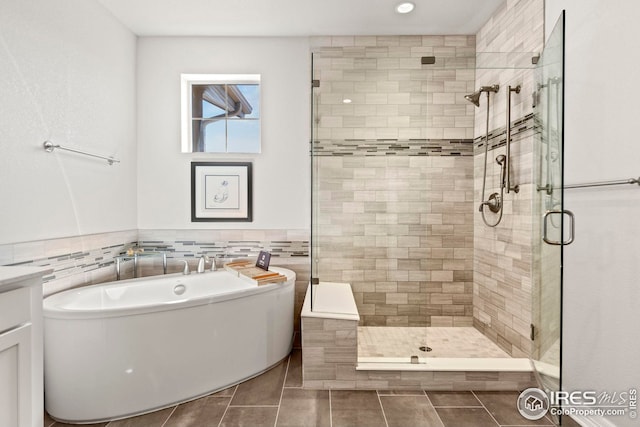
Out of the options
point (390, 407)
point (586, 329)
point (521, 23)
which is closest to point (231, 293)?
point (390, 407)

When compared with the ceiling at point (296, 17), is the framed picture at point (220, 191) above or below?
below

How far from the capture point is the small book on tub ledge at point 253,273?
2381 mm

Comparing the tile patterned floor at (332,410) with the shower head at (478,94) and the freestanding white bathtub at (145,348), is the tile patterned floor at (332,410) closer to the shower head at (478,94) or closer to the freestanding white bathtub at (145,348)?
the freestanding white bathtub at (145,348)

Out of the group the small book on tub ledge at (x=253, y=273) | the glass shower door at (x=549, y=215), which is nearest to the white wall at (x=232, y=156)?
the small book on tub ledge at (x=253, y=273)

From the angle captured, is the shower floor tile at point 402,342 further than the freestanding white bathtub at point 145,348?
Yes

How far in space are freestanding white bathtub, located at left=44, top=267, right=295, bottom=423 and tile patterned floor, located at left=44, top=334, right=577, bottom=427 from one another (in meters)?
0.09

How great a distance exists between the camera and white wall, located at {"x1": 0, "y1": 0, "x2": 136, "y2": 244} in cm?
179

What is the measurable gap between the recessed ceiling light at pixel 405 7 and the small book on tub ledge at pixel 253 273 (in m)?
2.13

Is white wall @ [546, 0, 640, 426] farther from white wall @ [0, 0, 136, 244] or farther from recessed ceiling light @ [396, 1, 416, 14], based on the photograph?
A: white wall @ [0, 0, 136, 244]

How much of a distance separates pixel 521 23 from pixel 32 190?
3.21 meters

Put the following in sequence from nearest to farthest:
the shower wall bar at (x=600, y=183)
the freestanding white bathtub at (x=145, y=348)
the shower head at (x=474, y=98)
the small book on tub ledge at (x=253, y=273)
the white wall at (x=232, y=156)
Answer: the shower wall bar at (x=600, y=183)
the freestanding white bathtub at (x=145, y=348)
the shower head at (x=474, y=98)
the small book on tub ledge at (x=253, y=273)
the white wall at (x=232, y=156)

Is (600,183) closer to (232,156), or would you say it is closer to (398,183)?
(398,183)

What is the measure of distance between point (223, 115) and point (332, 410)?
8.15ft

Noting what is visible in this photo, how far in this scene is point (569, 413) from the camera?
183 centimetres
